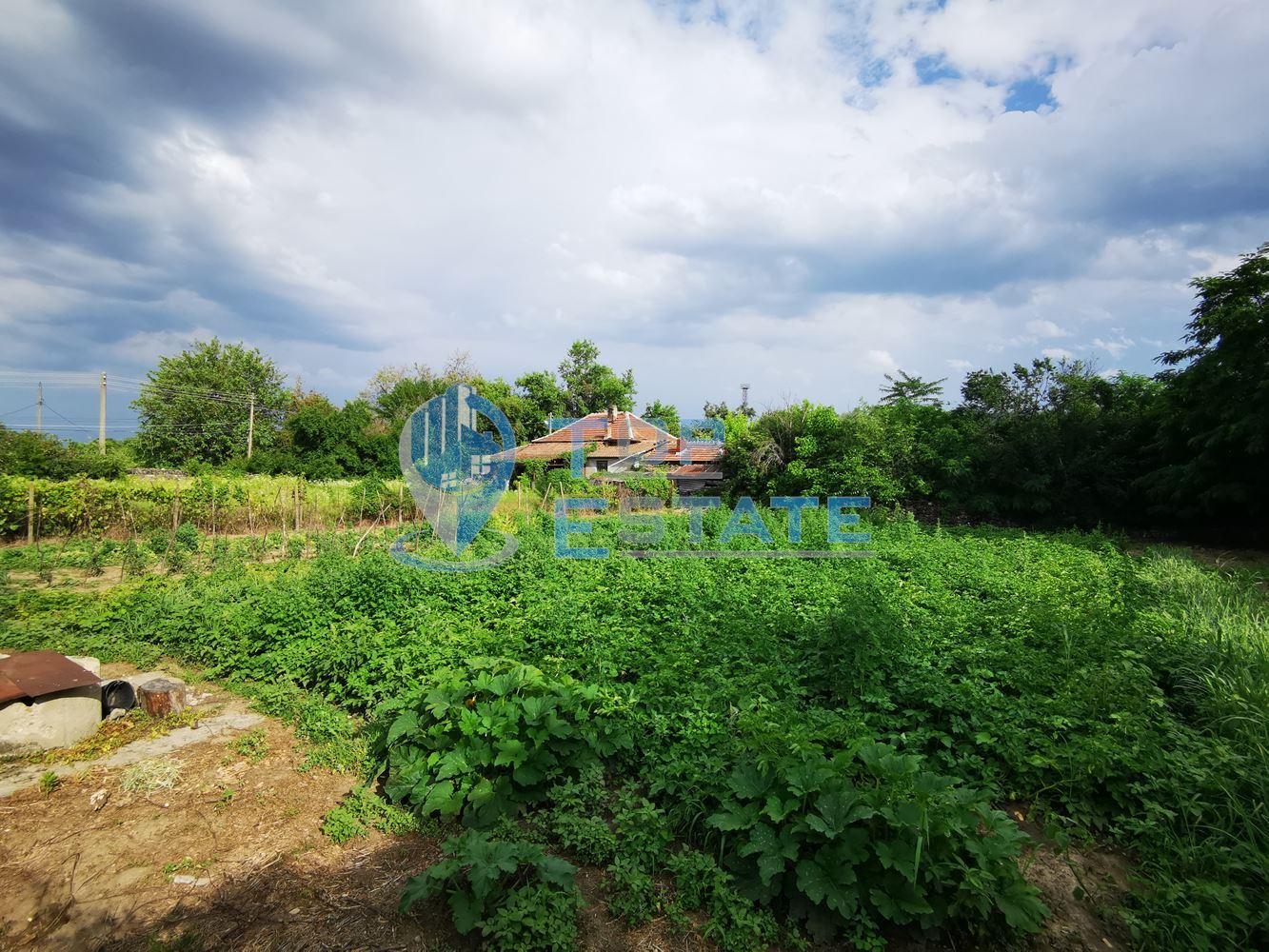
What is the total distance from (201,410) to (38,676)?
30.9 m

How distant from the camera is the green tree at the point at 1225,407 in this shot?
9398 mm

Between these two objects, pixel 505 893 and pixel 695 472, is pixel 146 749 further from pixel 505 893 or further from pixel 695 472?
pixel 695 472

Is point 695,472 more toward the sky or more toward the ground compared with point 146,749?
more toward the sky

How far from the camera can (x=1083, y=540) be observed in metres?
9.75

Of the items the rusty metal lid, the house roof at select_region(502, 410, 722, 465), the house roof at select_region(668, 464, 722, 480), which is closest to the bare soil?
the rusty metal lid

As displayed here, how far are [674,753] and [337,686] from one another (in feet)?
9.73

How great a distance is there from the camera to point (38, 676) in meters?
3.92

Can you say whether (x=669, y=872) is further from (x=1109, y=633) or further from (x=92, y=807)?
(x=1109, y=633)

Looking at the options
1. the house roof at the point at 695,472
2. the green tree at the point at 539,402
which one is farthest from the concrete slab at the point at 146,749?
the green tree at the point at 539,402
